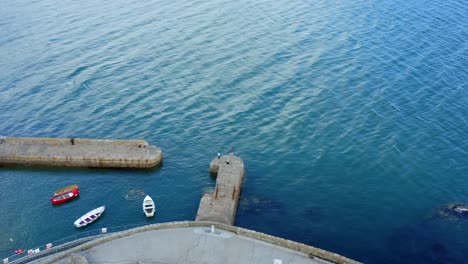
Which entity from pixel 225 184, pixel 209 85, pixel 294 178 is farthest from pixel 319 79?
pixel 225 184

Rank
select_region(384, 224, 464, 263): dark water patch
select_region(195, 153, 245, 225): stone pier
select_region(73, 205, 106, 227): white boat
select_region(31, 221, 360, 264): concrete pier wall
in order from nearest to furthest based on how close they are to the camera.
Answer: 1. select_region(31, 221, 360, 264): concrete pier wall
2. select_region(384, 224, 464, 263): dark water patch
3. select_region(195, 153, 245, 225): stone pier
4. select_region(73, 205, 106, 227): white boat

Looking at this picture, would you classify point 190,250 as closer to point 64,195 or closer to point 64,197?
point 64,197

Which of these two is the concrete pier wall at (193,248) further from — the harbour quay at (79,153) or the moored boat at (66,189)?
the harbour quay at (79,153)

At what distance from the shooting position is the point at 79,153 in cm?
8588

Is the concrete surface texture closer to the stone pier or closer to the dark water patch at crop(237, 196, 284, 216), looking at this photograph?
the stone pier

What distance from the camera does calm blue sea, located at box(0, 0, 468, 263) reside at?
74.2m

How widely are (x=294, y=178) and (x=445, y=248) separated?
26.6 meters

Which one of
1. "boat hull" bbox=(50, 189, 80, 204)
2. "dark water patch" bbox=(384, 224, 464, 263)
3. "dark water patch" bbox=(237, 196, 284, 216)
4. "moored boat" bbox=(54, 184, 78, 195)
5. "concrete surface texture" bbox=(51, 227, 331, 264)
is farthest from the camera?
"moored boat" bbox=(54, 184, 78, 195)

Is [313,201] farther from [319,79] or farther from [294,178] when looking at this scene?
[319,79]

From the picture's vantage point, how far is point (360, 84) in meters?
106

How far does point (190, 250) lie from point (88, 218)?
21.8 metres

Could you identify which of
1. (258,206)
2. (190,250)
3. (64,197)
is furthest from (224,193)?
(64,197)

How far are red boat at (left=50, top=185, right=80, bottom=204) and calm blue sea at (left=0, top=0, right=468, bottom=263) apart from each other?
139 centimetres

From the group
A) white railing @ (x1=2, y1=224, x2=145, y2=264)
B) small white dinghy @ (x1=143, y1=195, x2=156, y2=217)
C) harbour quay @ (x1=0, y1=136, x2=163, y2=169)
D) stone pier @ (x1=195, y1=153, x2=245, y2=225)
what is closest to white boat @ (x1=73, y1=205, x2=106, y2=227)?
white railing @ (x1=2, y1=224, x2=145, y2=264)
